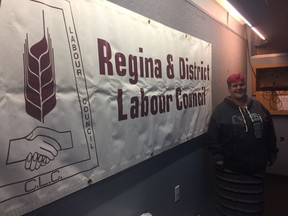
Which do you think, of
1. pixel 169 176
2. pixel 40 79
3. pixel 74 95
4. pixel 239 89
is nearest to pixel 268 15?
pixel 239 89

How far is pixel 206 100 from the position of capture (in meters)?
2.08

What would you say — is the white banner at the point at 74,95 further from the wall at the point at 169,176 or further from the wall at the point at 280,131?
the wall at the point at 280,131

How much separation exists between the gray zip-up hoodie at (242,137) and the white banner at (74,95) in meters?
0.75

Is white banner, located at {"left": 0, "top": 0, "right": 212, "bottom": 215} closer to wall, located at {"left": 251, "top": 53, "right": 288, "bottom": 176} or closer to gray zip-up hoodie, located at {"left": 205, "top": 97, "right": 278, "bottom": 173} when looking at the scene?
gray zip-up hoodie, located at {"left": 205, "top": 97, "right": 278, "bottom": 173}

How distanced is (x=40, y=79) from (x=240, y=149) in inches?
66.1

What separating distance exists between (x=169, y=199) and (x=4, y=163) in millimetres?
1232

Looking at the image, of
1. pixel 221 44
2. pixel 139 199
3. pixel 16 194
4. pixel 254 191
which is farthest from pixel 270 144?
pixel 16 194

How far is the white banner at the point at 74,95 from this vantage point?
2.47 feet

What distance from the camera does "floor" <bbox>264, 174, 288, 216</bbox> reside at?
2.64 metres

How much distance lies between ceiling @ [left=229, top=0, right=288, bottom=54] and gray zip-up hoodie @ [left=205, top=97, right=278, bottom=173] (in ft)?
2.29

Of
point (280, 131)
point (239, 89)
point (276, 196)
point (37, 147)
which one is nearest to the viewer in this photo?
point (37, 147)

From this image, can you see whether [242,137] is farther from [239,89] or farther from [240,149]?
[239,89]

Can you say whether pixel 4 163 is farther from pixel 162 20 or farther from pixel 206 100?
pixel 206 100

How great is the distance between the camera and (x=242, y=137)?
6.57 ft
